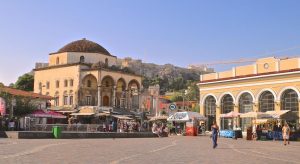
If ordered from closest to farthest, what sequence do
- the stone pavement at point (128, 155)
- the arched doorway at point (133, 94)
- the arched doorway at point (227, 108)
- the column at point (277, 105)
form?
the stone pavement at point (128, 155) < the column at point (277, 105) < the arched doorway at point (227, 108) < the arched doorway at point (133, 94)

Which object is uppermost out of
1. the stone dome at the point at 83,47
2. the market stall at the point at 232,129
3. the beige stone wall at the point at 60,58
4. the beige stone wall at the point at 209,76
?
the stone dome at the point at 83,47

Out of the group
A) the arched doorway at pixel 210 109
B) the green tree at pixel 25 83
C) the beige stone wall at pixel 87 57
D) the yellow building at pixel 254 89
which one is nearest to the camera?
the yellow building at pixel 254 89

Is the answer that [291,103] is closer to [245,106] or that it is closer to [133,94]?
[245,106]

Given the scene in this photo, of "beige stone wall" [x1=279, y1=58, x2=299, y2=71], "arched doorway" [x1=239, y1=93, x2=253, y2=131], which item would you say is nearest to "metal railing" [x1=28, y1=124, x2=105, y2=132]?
"arched doorway" [x1=239, y1=93, x2=253, y2=131]

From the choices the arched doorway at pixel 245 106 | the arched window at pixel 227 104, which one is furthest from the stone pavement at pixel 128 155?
the arched window at pixel 227 104

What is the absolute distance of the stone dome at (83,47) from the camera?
6425 cm

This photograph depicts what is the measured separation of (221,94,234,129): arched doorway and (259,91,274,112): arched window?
4166 mm

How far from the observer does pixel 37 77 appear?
216 ft

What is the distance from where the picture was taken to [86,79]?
2391 inches

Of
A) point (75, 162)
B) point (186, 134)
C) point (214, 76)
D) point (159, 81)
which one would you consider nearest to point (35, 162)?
point (75, 162)

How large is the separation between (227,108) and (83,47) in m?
24.2

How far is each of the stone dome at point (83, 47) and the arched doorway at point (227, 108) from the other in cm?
2206

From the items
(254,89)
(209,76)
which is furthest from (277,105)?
(209,76)

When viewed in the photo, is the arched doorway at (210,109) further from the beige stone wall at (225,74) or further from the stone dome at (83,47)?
the stone dome at (83,47)
